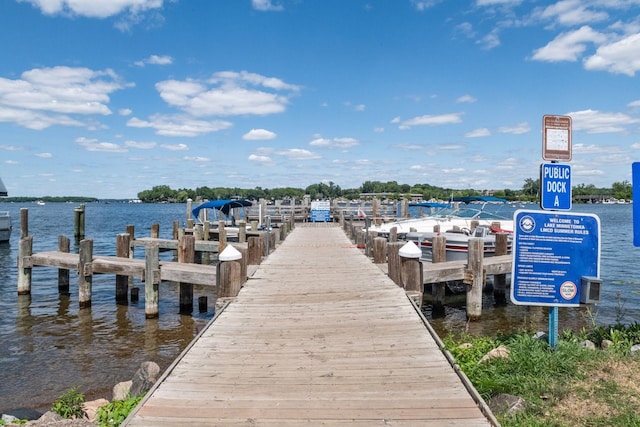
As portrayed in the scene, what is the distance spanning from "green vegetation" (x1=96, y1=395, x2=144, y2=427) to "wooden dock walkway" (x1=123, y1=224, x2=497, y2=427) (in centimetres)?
66

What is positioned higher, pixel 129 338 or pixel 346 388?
pixel 346 388

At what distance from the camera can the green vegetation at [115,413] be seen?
473 cm

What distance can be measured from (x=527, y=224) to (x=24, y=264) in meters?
15.0

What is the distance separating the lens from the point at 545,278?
5.95 m

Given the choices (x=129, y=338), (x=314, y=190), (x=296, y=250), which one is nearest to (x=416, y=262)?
(x=129, y=338)

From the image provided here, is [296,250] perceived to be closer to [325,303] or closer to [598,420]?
[325,303]

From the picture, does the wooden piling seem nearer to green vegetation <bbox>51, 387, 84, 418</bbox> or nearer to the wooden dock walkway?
the wooden dock walkway

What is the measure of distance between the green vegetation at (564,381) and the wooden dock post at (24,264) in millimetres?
13884

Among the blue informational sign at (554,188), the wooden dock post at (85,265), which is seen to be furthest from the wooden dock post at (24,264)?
the blue informational sign at (554,188)

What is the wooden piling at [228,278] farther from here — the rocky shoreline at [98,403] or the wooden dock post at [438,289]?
the wooden dock post at [438,289]

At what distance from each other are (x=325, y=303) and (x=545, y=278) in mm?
3592

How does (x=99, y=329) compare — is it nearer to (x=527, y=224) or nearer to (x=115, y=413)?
(x=115, y=413)

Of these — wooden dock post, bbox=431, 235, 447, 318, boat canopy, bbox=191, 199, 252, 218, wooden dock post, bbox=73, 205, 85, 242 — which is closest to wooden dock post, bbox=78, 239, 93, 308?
wooden dock post, bbox=431, 235, 447, 318

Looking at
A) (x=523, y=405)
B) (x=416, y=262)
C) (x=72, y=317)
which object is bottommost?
(x=72, y=317)
